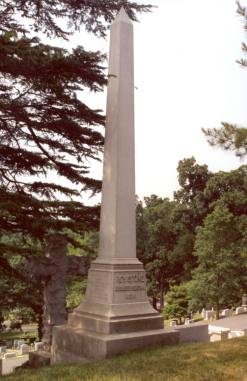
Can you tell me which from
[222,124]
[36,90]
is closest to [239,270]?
[222,124]

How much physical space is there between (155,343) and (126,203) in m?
3.06

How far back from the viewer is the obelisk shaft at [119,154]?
9.02 metres

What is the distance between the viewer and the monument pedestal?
7805 millimetres

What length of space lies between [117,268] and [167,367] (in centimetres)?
279

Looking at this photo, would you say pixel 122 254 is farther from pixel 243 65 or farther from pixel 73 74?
pixel 243 65

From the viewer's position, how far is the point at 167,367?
621 cm

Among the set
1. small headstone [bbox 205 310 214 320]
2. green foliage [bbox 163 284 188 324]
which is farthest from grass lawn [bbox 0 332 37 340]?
small headstone [bbox 205 310 214 320]

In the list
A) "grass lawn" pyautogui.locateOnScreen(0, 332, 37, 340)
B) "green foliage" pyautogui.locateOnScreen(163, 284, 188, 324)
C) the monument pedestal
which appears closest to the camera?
the monument pedestal

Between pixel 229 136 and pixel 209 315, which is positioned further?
pixel 209 315

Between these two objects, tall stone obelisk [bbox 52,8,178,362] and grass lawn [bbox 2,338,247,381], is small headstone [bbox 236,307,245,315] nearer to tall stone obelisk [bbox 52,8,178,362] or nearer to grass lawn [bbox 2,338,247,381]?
tall stone obelisk [bbox 52,8,178,362]

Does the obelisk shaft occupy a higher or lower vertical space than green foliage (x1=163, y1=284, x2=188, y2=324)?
higher

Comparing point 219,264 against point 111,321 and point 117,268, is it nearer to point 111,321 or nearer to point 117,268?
point 117,268

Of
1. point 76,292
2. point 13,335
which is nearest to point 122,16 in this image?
point 76,292

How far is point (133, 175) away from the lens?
9398 millimetres
